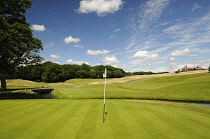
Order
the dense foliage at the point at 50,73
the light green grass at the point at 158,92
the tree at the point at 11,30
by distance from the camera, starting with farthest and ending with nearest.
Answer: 1. the dense foliage at the point at 50,73
2. the light green grass at the point at 158,92
3. the tree at the point at 11,30

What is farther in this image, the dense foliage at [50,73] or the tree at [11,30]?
the dense foliage at [50,73]

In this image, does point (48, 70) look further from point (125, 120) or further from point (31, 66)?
point (125, 120)

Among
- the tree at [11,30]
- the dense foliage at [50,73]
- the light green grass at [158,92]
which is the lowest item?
the light green grass at [158,92]

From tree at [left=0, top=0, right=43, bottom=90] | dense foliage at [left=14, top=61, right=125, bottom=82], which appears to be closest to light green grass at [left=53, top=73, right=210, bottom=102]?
dense foliage at [left=14, top=61, right=125, bottom=82]

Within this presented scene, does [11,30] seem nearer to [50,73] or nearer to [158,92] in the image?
[158,92]

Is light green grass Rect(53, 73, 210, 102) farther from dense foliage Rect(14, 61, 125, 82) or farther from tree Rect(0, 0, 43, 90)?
tree Rect(0, 0, 43, 90)

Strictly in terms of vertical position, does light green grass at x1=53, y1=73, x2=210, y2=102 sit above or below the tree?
below

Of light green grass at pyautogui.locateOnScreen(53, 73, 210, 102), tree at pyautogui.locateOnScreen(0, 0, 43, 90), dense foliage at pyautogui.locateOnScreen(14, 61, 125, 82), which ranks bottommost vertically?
light green grass at pyautogui.locateOnScreen(53, 73, 210, 102)

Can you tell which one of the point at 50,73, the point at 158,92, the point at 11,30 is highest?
the point at 11,30

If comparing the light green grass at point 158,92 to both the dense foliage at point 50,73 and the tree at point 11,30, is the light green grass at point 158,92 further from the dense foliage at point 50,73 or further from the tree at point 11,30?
the tree at point 11,30

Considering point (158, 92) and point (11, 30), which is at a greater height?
point (11, 30)

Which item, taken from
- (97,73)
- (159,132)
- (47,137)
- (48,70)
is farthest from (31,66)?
(97,73)

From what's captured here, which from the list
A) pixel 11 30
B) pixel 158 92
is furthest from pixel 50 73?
pixel 158 92

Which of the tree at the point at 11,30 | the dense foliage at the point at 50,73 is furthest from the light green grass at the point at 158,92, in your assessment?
the tree at the point at 11,30
